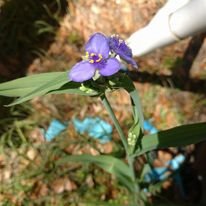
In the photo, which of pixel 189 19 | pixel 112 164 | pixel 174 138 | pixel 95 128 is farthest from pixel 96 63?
pixel 95 128

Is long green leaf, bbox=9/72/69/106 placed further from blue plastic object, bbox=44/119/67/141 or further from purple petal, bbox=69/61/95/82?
blue plastic object, bbox=44/119/67/141

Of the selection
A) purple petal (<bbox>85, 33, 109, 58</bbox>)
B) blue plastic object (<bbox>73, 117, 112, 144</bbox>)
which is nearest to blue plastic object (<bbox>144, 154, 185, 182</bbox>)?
blue plastic object (<bbox>73, 117, 112, 144</bbox>)

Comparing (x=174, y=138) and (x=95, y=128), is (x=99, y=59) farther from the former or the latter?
(x=95, y=128)

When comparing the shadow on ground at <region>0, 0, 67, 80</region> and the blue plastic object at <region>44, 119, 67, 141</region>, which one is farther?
the shadow on ground at <region>0, 0, 67, 80</region>

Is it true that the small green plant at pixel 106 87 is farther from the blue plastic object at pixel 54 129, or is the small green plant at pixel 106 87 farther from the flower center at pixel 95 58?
the blue plastic object at pixel 54 129

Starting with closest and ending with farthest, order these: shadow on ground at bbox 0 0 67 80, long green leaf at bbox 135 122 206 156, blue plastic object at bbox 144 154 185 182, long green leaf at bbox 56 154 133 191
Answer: long green leaf at bbox 135 122 206 156 → long green leaf at bbox 56 154 133 191 → blue plastic object at bbox 144 154 185 182 → shadow on ground at bbox 0 0 67 80

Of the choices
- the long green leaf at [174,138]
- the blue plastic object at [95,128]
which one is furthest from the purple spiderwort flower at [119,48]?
the blue plastic object at [95,128]

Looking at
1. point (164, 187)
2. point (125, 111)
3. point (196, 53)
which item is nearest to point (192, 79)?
point (196, 53)
